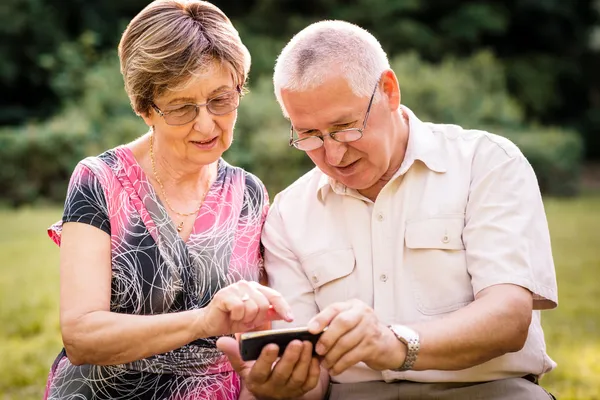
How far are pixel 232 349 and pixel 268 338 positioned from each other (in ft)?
0.72

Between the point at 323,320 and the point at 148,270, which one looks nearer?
the point at 323,320

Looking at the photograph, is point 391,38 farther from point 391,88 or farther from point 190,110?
point 190,110

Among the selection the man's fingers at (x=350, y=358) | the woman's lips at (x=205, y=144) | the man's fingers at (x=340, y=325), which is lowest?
the man's fingers at (x=350, y=358)

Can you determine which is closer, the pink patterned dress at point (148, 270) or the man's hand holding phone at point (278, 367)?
the man's hand holding phone at point (278, 367)

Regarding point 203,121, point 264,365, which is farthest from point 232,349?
point 203,121

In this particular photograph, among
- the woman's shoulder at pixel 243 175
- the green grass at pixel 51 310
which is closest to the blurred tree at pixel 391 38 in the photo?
the green grass at pixel 51 310

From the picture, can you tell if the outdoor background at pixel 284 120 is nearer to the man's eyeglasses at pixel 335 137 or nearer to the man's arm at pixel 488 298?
the man's arm at pixel 488 298

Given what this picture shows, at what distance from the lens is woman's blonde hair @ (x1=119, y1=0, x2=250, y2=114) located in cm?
292

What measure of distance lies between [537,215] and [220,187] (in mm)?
1170

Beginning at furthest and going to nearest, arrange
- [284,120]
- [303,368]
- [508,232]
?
[284,120] → [508,232] → [303,368]

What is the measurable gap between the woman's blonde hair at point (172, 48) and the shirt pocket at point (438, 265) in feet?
2.87

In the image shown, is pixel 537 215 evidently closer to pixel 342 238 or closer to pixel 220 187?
pixel 342 238

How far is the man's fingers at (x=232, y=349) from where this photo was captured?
2689 millimetres

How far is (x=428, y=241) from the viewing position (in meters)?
2.96
